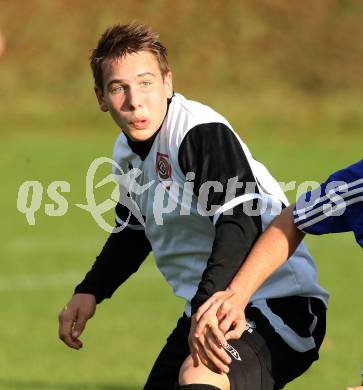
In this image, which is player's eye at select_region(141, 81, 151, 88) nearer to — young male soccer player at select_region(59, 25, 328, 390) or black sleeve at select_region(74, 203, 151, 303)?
young male soccer player at select_region(59, 25, 328, 390)

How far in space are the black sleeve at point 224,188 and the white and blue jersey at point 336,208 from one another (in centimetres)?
23

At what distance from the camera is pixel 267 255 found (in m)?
3.62

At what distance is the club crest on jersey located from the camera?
166 inches

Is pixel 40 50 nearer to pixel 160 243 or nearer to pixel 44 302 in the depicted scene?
pixel 44 302

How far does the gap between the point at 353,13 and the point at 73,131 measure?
634 centimetres

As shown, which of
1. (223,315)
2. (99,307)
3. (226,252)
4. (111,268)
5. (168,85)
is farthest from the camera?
(99,307)

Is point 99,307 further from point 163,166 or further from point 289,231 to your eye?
point 289,231

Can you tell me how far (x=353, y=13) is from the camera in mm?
22953

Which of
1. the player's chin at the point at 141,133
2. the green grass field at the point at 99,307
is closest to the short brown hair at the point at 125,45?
the player's chin at the point at 141,133

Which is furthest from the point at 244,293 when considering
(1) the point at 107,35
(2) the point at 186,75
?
(2) the point at 186,75

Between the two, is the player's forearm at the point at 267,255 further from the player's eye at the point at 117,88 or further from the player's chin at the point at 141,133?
the player's eye at the point at 117,88

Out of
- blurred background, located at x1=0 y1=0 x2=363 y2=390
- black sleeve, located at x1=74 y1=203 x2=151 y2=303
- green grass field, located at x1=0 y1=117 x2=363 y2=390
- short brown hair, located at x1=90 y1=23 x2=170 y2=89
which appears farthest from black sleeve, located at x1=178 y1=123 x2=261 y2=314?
blurred background, located at x1=0 y1=0 x2=363 y2=390

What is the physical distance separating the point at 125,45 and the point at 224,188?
0.68 metres

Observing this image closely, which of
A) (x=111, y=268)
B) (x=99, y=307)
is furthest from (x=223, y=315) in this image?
(x=99, y=307)
